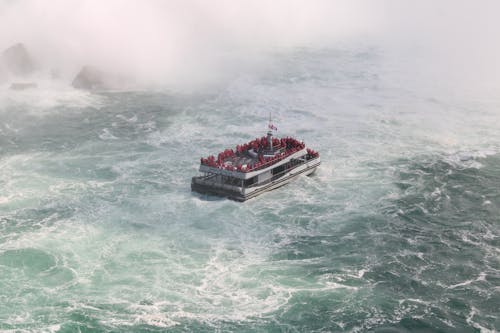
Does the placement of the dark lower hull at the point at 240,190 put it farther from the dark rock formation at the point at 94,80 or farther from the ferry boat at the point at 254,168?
the dark rock formation at the point at 94,80

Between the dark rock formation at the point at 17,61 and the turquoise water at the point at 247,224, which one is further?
the dark rock formation at the point at 17,61

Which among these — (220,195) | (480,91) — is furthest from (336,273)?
(480,91)

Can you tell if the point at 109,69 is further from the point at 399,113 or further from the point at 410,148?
the point at 410,148

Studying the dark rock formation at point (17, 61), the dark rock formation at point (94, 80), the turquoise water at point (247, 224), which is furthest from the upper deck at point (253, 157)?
the dark rock formation at point (17, 61)

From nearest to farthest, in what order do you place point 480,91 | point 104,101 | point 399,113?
point 399,113, point 104,101, point 480,91

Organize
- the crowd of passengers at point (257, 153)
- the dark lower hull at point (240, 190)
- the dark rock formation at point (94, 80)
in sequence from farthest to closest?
1. the dark rock formation at point (94, 80)
2. the crowd of passengers at point (257, 153)
3. the dark lower hull at point (240, 190)

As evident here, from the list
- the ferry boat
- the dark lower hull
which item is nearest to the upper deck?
the ferry boat

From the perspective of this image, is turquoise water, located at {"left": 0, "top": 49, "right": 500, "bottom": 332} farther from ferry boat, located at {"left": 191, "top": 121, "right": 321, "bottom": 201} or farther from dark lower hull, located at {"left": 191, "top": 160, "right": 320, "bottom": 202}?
ferry boat, located at {"left": 191, "top": 121, "right": 321, "bottom": 201}
